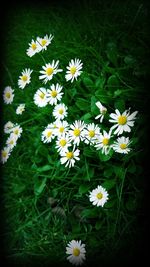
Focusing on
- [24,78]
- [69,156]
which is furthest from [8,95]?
[69,156]

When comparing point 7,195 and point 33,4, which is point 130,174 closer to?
point 7,195

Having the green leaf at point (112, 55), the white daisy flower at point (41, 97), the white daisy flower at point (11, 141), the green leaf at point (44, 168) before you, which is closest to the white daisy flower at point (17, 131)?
the white daisy flower at point (11, 141)

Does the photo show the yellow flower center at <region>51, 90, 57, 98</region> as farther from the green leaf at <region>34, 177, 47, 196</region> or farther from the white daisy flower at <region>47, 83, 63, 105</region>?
the green leaf at <region>34, 177, 47, 196</region>

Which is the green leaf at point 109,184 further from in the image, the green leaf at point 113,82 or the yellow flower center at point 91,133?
the green leaf at point 113,82

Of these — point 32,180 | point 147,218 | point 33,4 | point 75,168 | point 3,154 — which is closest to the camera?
point 147,218

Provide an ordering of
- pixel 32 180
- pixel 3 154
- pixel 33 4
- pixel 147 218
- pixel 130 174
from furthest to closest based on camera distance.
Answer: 1. pixel 33 4
2. pixel 3 154
3. pixel 32 180
4. pixel 130 174
5. pixel 147 218

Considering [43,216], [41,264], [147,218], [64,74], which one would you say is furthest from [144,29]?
[41,264]

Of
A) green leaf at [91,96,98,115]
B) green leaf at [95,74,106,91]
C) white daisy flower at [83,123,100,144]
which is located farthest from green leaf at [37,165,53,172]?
green leaf at [95,74,106,91]
